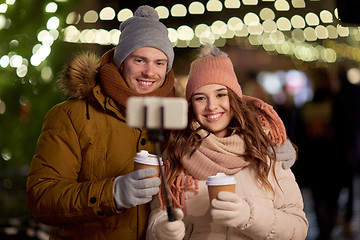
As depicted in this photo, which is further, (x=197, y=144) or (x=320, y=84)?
(x=320, y=84)

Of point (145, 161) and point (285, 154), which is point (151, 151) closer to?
point (145, 161)

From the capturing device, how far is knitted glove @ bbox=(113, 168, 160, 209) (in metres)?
2.77

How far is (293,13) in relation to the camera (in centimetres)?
1256

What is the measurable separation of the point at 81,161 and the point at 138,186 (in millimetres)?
637

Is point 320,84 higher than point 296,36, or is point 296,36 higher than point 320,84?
point 296,36

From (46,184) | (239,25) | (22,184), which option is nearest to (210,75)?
(46,184)

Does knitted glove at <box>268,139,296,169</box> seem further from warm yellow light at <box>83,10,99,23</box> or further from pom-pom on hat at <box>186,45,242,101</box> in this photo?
warm yellow light at <box>83,10,99,23</box>

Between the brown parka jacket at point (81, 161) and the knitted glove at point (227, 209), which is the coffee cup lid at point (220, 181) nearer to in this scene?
the knitted glove at point (227, 209)

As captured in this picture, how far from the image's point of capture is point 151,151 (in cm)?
338

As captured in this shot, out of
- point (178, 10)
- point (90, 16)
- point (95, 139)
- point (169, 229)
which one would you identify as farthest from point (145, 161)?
point (90, 16)

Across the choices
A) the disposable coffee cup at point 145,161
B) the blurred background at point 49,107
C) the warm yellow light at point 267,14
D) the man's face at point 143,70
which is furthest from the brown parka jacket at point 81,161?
the warm yellow light at point 267,14

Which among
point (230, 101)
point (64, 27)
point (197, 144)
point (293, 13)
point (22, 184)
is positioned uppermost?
point (293, 13)

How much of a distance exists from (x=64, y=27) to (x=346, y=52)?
18.1 meters

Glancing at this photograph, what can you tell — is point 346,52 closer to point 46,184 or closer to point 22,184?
point 22,184
